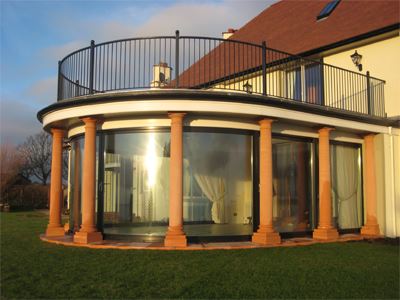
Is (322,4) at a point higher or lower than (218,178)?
higher

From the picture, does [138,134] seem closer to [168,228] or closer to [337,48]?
[168,228]

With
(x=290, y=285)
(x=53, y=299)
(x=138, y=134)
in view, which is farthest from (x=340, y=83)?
(x=53, y=299)

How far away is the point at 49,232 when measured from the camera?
11.5m

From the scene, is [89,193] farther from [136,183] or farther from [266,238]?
[266,238]

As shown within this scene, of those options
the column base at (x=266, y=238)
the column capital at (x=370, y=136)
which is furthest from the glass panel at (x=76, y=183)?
the column capital at (x=370, y=136)

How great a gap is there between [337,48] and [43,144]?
5021cm

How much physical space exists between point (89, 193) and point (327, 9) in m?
12.3

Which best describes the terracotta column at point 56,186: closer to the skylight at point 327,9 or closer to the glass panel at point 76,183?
the glass panel at point 76,183

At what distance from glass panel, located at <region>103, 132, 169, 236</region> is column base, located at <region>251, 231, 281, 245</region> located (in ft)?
6.74

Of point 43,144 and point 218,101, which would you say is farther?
point 43,144

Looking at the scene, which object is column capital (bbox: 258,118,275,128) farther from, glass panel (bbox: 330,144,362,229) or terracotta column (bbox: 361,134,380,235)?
terracotta column (bbox: 361,134,380,235)

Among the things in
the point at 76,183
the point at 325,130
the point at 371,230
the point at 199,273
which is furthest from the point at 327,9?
the point at 199,273

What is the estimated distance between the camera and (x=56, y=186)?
11750 millimetres

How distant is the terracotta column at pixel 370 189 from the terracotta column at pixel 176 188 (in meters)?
6.00
